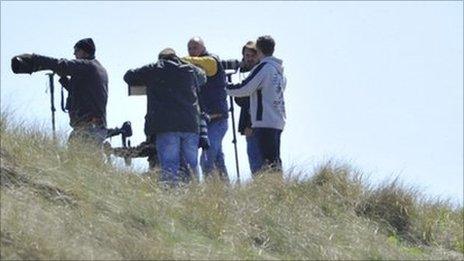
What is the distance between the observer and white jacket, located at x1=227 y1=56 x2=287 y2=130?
11.1m

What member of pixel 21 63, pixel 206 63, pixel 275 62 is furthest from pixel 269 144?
pixel 21 63

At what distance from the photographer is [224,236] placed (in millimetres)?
8484

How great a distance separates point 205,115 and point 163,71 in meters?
1.01

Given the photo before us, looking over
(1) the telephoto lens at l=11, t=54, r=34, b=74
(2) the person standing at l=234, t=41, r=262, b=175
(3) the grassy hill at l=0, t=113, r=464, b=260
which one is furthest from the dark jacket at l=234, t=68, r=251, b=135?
(1) the telephoto lens at l=11, t=54, r=34, b=74

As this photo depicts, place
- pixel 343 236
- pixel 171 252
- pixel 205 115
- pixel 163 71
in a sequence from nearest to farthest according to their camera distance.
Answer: pixel 171 252
pixel 343 236
pixel 163 71
pixel 205 115

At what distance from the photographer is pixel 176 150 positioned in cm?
1045

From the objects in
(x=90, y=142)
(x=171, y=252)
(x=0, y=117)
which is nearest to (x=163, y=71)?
(x=90, y=142)

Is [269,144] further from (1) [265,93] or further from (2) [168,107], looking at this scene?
(2) [168,107]

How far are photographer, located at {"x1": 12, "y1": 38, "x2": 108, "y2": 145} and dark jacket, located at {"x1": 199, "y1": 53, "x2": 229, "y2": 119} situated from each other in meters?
1.27

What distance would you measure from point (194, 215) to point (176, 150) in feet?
5.77

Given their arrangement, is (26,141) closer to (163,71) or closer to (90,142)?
(90,142)

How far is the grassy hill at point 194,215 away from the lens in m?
7.65

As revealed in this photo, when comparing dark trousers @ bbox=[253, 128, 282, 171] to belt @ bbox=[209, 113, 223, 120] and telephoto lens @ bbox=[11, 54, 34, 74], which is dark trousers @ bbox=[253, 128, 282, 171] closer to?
belt @ bbox=[209, 113, 223, 120]

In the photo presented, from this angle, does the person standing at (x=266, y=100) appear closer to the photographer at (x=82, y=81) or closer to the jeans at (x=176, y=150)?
the jeans at (x=176, y=150)
